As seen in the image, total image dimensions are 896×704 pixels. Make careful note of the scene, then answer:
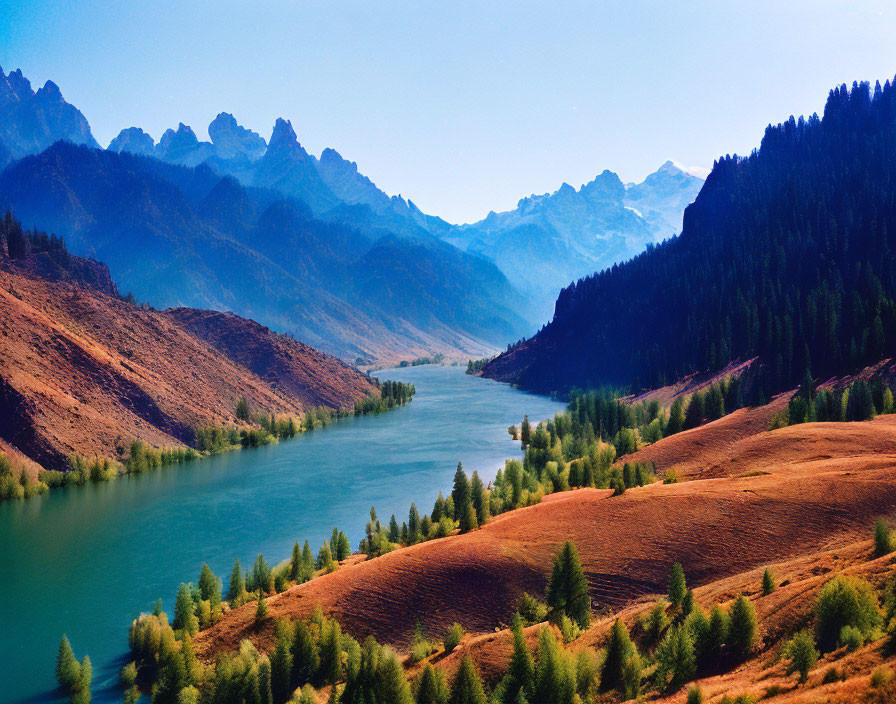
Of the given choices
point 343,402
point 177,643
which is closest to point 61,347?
point 343,402

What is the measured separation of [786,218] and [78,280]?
542 ft

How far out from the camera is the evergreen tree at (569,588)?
34875 millimetres

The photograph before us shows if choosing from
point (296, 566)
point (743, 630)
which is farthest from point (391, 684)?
point (296, 566)

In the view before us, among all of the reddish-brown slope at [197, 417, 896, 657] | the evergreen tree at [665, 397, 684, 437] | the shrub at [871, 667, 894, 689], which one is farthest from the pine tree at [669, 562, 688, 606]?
the evergreen tree at [665, 397, 684, 437]

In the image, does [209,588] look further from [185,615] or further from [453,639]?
[453,639]

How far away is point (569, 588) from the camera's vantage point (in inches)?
1390

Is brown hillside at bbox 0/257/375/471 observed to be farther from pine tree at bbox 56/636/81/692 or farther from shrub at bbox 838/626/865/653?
shrub at bbox 838/626/865/653

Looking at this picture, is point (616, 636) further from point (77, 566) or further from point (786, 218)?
point (786, 218)

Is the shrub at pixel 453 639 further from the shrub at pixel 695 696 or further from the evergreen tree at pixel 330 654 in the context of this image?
the shrub at pixel 695 696

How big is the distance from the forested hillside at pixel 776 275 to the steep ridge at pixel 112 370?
79.7m

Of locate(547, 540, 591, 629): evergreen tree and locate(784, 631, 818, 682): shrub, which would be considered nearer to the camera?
locate(784, 631, 818, 682): shrub

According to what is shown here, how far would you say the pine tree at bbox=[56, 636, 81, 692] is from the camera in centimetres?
3522

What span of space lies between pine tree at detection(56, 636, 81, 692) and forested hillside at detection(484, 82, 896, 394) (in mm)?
86345

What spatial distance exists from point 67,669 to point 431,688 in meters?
22.9
